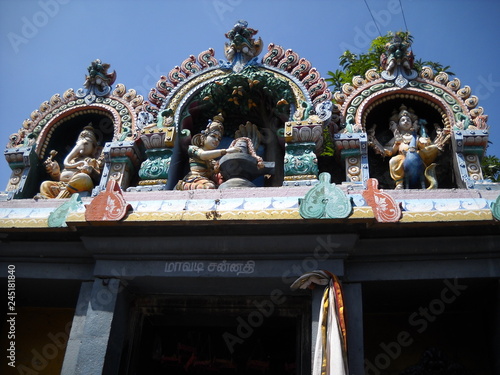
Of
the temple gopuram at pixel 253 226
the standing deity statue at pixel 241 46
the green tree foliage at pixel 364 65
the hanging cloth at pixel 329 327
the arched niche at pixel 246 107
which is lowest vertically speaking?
the hanging cloth at pixel 329 327

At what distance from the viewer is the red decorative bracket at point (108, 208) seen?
6.86 metres

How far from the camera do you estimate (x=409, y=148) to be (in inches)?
332

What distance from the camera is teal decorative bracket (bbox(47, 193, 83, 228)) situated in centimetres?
719

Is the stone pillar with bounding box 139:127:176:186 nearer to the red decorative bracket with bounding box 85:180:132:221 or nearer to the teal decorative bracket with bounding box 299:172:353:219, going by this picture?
the red decorative bracket with bounding box 85:180:132:221

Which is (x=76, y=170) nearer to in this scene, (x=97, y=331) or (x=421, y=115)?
(x=97, y=331)

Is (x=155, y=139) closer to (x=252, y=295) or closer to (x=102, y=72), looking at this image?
(x=102, y=72)

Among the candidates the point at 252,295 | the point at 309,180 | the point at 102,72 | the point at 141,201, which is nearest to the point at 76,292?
the point at 141,201

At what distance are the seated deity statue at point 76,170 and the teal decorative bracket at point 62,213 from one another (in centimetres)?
151

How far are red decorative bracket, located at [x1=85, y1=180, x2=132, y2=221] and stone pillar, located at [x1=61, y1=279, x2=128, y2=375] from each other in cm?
85

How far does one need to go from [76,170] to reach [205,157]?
2.42 m

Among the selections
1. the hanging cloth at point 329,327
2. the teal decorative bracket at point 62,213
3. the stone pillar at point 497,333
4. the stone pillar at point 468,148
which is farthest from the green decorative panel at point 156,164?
the stone pillar at point 497,333

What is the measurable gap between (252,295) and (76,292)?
9.04 feet

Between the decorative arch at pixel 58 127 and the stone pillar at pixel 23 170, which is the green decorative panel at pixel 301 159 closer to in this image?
the decorative arch at pixel 58 127

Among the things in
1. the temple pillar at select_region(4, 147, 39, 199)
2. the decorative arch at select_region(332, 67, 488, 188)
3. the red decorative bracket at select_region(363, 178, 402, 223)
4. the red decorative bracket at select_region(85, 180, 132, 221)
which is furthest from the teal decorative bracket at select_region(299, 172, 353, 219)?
the temple pillar at select_region(4, 147, 39, 199)
